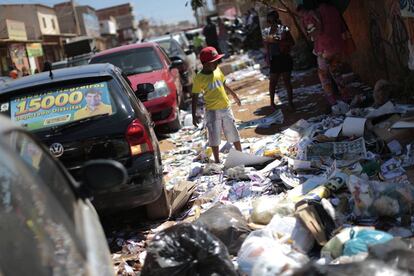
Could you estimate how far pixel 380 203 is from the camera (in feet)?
14.2

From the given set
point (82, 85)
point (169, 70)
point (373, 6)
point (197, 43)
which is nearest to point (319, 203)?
point (82, 85)

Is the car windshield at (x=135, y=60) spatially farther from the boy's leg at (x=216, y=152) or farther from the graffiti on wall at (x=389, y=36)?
the graffiti on wall at (x=389, y=36)

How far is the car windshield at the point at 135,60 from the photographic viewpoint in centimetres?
1067

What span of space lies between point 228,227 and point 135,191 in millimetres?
996

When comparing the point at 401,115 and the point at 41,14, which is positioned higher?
the point at 41,14

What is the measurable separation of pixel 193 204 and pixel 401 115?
2.67m

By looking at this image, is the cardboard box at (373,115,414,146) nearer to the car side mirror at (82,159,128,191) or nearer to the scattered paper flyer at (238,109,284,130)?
the scattered paper flyer at (238,109,284,130)

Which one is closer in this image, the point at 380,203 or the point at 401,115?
the point at 380,203

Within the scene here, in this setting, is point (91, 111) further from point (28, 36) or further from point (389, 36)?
point (28, 36)

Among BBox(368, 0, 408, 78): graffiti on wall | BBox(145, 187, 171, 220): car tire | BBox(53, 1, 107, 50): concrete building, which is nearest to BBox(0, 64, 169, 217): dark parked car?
BBox(145, 187, 171, 220): car tire

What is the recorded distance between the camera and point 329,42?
828cm

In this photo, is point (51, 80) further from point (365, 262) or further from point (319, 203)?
point (365, 262)

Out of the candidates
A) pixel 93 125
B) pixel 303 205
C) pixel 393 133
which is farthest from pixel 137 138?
pixel 393 133

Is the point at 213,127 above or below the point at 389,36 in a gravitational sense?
below
